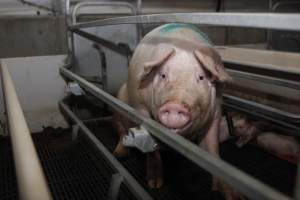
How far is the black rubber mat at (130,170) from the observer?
1.87 meters

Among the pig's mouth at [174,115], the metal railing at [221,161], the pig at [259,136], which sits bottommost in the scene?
the pig at [259,136]

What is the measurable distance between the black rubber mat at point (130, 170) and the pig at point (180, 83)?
0.17m

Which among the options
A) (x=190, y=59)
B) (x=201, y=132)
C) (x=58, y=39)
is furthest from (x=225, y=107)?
(x=58, y=39)

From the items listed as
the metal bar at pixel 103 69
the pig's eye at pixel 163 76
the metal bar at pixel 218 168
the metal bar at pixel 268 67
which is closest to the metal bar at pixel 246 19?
the metal bar at pixel 218 168

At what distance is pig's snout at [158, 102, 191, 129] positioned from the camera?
122 cm

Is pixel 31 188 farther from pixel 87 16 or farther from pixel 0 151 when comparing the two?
pixel 87 16

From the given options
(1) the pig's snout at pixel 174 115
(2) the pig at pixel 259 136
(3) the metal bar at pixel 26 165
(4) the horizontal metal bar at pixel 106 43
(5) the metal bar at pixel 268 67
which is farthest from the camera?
(4) the horizontal metal bar at pixel 106 43

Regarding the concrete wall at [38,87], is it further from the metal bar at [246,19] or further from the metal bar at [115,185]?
the metal bar at [246,19]

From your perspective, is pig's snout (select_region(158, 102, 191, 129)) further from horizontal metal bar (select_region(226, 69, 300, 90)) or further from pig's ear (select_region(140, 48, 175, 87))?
horizontal metal bar (select_region(226, 69, 300, 90))

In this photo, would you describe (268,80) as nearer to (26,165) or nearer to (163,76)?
(163,76)

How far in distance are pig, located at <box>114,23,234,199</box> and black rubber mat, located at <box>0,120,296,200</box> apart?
17 centimetres

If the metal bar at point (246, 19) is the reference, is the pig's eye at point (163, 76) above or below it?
below

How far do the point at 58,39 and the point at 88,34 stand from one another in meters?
0.48

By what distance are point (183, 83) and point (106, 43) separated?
1.53 meters
